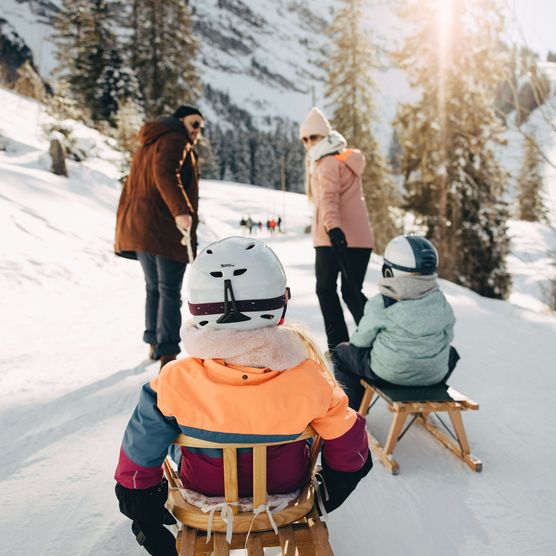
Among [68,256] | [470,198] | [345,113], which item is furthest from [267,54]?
[68,256]

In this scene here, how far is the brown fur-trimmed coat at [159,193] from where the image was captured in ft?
12.8

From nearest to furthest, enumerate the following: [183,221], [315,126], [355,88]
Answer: [183,221] → [315,126] → [355,88]

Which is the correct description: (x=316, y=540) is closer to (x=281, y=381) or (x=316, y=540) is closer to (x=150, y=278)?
(x=281, y=381)

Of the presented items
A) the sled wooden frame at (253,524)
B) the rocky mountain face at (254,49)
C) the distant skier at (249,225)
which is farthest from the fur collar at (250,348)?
the rocky mountain face at (254,49)

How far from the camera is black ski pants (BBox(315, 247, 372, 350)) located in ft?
14.1

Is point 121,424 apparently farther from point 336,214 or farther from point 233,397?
point 336,214

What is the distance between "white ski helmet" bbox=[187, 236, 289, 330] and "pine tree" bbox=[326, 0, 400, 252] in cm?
2331

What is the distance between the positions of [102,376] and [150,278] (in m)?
0.94

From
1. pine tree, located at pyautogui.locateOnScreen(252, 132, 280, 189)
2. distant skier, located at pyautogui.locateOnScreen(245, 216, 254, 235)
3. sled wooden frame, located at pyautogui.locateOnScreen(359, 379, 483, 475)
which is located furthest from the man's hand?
pine tree, located at pyautogui.locateOnScreen(252, 132, 280, 189)

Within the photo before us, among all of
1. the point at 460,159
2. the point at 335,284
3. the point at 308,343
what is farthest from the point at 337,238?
the point at 460,159

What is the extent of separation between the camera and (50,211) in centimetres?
904

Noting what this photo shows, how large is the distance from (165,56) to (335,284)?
28.9 metres

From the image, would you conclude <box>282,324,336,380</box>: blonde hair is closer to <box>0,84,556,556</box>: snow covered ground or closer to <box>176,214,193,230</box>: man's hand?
<box>0,84,556,556</box>: snow covered ground

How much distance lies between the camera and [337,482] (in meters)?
1.69
